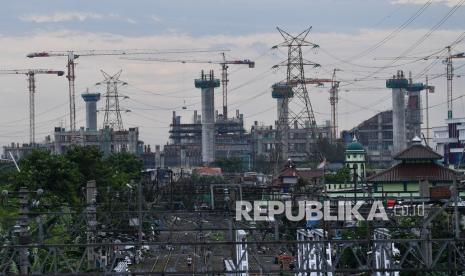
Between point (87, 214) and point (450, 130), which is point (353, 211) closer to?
point (87, 214)

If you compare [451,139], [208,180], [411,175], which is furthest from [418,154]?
[451,139]

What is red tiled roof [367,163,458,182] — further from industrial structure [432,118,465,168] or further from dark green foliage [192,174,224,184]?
industrial structure [432,118,465,168]

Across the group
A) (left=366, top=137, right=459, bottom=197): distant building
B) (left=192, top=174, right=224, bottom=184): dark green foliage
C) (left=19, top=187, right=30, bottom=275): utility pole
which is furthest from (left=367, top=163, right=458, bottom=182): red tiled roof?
(left=19, top=187, right=30, bottom=275): utility pole

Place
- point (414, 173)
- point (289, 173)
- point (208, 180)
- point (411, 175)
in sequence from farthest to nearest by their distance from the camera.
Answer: point (208, 180), point (289, 173), point (414, 173), point (411, 175)

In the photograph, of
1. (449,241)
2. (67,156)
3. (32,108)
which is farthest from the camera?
(32,108)

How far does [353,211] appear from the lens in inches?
1526

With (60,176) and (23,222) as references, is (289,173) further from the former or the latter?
(23,222)

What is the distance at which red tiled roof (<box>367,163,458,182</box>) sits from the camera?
6481 centimetres

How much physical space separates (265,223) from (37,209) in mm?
10429

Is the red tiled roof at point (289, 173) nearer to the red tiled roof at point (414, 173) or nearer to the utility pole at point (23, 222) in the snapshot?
the red tiled roof at point (414, 173)

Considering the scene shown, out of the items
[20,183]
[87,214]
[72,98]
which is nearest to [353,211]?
[87,214]

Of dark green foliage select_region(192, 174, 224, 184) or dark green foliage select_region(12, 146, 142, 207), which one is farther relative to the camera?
dark green foliage select_region(192, 174, 224, 184)

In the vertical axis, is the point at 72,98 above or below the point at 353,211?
above

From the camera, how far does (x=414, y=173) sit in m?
65.7
